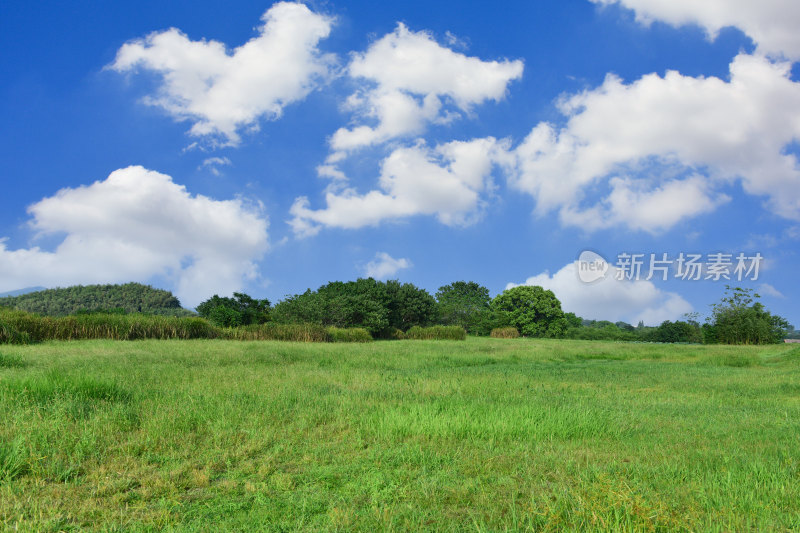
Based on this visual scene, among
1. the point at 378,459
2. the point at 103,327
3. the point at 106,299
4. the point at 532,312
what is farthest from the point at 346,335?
the point at 106,299

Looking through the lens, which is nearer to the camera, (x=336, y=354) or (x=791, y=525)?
(x=791, y=525)

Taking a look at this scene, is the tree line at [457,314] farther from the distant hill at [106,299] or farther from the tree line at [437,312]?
the distant hill at [106,299]

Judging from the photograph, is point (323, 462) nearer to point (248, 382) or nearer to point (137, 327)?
point (248, 382)

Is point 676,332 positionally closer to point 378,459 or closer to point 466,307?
point 466,307

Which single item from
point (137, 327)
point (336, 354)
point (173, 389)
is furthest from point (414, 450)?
point (137, 327)

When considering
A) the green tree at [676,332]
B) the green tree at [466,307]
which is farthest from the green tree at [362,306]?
the green tree at [676,332]

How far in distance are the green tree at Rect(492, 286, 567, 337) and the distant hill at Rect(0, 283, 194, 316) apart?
62.2 m

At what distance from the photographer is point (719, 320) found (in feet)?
157

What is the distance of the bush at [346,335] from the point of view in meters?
34.9

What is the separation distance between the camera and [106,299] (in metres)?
97.9

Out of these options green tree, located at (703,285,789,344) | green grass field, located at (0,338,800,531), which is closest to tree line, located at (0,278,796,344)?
green tree, located at (703,285,789,344)

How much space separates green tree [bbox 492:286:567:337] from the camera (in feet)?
203

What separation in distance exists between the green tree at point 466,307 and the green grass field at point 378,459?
57685mm

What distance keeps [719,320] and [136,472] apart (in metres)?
55.8
